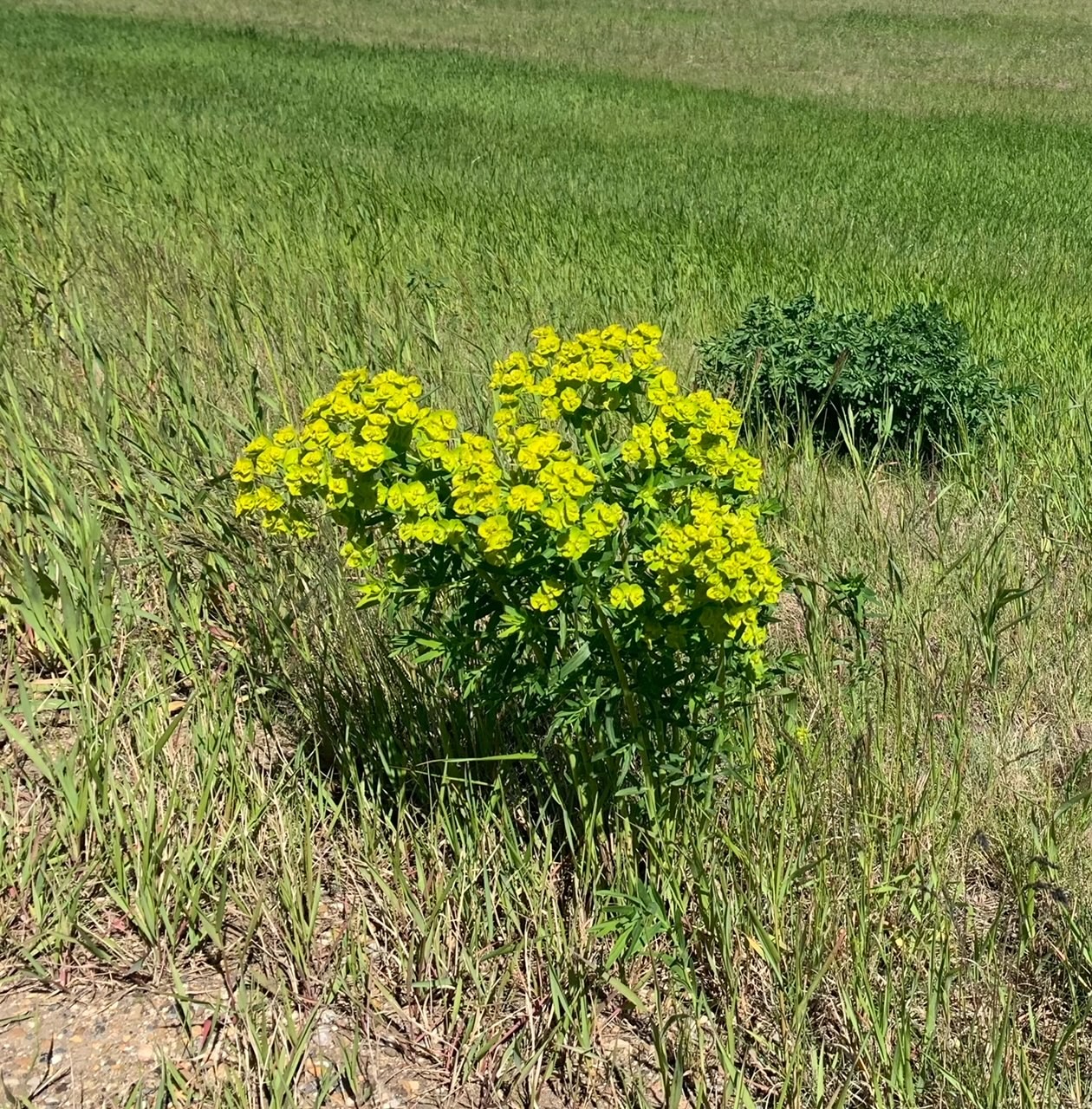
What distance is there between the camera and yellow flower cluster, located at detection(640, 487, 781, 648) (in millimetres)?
1254

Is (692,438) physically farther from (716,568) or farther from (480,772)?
(480,772)

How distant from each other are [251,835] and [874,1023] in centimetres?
113

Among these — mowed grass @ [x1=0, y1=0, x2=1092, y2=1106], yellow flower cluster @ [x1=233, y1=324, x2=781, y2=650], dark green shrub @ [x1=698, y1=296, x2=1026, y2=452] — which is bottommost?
mowed grass @ [x1=0, y1=0, x2=1092, y2=1106]

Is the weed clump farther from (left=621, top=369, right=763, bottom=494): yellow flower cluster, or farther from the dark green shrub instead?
the dark green shrub

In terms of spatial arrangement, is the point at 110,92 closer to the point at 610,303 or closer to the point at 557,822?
the point at 610,303

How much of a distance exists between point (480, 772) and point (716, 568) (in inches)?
32.3

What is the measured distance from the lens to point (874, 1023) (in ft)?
4.65

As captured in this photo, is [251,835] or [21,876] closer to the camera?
[21,876]

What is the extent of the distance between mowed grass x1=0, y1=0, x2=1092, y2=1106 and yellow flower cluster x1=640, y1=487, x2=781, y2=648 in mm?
457

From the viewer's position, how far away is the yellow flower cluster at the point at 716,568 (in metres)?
1.25

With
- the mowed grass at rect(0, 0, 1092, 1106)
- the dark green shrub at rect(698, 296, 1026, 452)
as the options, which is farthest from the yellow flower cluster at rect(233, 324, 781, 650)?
the dark green shrub at rect(698, 296, 1026, 452)

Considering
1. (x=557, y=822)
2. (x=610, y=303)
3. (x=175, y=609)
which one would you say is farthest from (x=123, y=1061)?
(x=610, y=303)

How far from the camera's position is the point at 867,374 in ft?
10.4

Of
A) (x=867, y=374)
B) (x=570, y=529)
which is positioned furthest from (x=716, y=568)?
(x=867, y=374)
